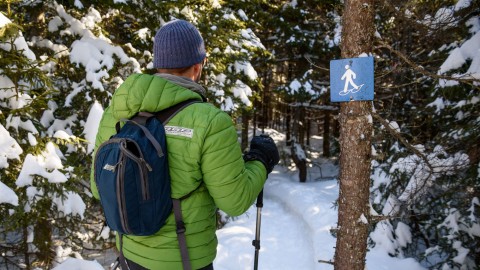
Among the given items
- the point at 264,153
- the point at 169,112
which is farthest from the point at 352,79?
the point at 169,112

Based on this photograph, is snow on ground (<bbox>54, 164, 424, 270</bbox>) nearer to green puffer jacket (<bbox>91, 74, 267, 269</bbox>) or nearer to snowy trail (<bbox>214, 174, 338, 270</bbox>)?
snowy trail (<bbox>214, 174, 338, 270</bbox>)

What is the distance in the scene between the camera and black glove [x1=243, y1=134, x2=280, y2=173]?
2.53 meters

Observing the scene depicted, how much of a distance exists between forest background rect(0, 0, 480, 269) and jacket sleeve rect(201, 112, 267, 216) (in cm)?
159

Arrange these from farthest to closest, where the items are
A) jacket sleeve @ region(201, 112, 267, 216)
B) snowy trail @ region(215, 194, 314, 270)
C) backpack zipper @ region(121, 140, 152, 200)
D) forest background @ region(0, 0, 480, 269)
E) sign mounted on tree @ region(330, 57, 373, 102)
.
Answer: snowy trail @ region(215, 194, 314, 270), forest background @ region(0, 0, 480, 269), sign mounted on tree @ region(330, 57, 373, 102), jacket sleeve @ region(201, 112, 267, 216), backpack zipper @ region(121, 140, 152, 200)

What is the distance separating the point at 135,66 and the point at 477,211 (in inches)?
265

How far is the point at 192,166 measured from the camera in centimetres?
207

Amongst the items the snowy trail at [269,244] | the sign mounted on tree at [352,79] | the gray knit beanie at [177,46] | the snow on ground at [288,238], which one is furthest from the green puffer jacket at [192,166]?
the snowy trail at [269,244]

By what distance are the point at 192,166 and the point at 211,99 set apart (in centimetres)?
826

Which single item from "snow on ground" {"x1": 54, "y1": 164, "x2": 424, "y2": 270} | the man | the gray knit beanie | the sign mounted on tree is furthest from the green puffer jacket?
"snow on ground" {"x1": 54, "y1": 164, "x2": 424, "y2": 270}

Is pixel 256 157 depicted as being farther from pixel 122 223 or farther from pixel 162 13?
pixel 162 13

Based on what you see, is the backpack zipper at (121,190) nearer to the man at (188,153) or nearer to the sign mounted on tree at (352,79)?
the man at (188,153)

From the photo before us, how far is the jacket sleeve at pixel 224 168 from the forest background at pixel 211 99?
159cm

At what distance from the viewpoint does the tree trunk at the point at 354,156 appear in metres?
2.98

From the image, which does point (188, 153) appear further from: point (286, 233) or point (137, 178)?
point (286, 233)
